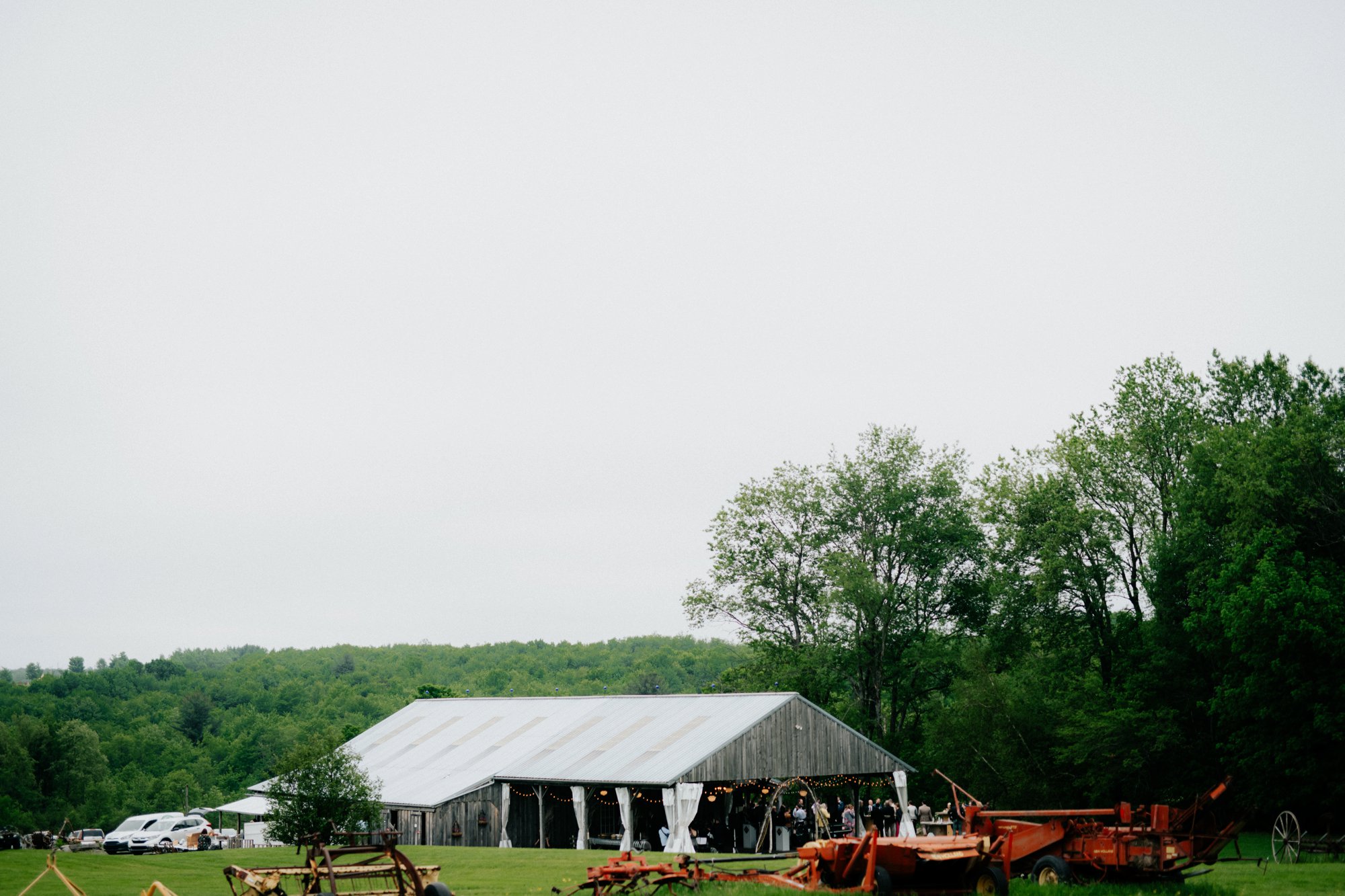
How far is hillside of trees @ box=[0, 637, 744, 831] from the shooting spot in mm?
90875

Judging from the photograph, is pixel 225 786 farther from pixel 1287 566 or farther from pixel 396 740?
pixel 1287 566

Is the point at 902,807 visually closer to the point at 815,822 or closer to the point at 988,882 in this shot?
the point at 815,822

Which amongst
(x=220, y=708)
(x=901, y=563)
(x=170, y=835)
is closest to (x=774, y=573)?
(x=901, y=563)

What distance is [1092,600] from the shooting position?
153 ft

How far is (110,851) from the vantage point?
50.4 metres

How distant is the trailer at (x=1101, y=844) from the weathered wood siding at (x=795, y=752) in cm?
1699

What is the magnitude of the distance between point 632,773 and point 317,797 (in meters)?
9.39

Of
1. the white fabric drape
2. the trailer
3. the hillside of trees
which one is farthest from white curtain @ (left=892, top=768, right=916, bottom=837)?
the hillside of trees

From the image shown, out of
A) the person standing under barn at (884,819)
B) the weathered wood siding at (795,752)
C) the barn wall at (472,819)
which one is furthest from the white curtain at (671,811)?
the person standing under barn at (884,819)

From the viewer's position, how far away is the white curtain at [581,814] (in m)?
36.8

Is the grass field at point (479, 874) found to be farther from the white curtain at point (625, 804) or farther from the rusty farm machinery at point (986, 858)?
the white curtain at point (625, 804)

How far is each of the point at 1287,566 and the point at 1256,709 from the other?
4.40 metres

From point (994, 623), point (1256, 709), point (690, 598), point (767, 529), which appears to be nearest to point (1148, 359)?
point (994, 623)

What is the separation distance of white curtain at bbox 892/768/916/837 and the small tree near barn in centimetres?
1591
